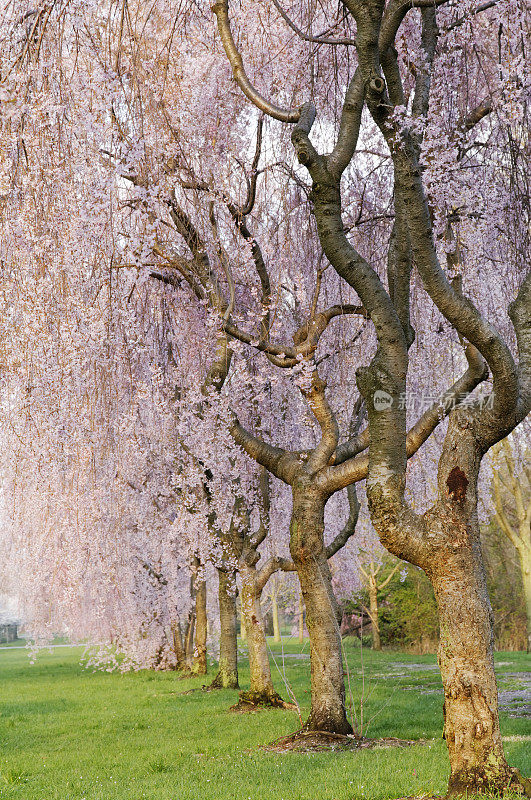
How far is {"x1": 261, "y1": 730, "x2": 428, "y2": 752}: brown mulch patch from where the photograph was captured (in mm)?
8047

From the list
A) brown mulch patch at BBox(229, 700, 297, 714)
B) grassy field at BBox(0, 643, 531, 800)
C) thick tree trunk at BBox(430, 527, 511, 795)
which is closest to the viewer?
thick tree trunk at BBox(430, 527, 511, 795)

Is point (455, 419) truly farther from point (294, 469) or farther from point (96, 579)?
point (96, 579)

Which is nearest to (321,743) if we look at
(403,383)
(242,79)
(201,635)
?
(403,383)

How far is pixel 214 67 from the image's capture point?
8992 millimetres

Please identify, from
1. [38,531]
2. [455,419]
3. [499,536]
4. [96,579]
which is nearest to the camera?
[455,419]

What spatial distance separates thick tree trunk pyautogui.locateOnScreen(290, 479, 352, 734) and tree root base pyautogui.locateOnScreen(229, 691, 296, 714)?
3.73 meters

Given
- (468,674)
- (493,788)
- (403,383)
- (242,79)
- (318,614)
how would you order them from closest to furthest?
(493,788) → (468,674) → (403,383) → (242,79) → (318,614)

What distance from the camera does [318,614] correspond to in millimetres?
8797

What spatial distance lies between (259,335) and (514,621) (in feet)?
73.8

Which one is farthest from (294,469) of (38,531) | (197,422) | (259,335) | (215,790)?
(38,531)

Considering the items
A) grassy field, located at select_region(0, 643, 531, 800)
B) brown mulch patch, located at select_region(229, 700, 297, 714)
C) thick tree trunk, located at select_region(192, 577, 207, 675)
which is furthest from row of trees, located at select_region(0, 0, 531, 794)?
thick tree trunk, located at select_region(192, 577, 207, 675)

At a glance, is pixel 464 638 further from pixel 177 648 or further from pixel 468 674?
pixel 177 648

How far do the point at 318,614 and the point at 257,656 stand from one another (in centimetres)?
398

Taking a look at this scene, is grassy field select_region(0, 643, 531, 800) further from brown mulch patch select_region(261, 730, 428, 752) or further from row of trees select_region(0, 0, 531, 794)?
row of trees select_region(0, 0, 531, 794)
